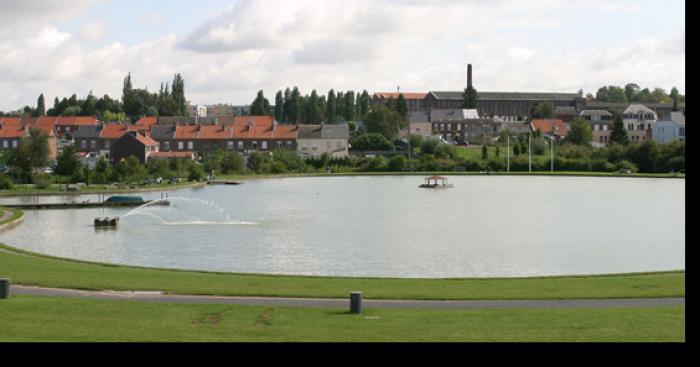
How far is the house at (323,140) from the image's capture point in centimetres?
12438

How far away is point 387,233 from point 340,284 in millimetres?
20179

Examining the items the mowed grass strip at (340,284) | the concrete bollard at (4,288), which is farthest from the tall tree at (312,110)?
the concrete bollard at (4,288)

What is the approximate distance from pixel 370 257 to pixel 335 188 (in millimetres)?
48252

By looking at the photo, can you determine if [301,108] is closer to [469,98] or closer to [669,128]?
[469,98]

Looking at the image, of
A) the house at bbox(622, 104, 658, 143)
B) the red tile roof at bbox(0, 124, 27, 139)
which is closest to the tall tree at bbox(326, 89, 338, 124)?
the house at bbox(622, 104, 658, 143)

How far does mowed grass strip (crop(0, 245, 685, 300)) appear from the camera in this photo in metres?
22.0

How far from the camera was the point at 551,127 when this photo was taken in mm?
151500

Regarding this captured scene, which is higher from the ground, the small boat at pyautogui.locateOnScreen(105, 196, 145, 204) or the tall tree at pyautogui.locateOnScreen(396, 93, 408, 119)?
the tall tree at pyautogui.locateOnScreen(396, 93, 408, 119)

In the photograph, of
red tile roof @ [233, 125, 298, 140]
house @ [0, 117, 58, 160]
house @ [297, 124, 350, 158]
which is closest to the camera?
house @ [0, 117, 58, 160]

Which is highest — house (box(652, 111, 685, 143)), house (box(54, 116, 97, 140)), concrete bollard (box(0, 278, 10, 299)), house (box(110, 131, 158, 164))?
house (box(54, 116, 97, 140))

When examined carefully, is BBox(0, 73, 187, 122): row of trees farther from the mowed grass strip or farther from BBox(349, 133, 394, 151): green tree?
the mowed grass strip

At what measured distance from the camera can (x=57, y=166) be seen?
86.6 meters

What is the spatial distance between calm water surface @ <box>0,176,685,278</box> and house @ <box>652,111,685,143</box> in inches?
1942
